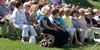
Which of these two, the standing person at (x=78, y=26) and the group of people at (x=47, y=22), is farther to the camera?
the standing person at (x=78, y=26)

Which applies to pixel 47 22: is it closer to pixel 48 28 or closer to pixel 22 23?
pixel 48 28

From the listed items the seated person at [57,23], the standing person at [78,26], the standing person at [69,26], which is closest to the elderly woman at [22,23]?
the seated person at [57,23]

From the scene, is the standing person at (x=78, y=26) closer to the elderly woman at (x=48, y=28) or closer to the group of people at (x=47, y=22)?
the group of people at (x=47, y=22)

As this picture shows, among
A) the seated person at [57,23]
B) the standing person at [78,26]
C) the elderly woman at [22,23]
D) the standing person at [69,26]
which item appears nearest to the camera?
the elderly woman at [22,23]

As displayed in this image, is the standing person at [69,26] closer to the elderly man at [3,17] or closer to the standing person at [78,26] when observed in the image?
the standing person at [78,26]

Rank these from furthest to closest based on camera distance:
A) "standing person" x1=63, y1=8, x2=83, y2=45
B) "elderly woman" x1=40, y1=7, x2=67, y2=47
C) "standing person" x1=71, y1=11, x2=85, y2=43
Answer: "standing person" x1=71, y1=11, x2=85, y2=43 < "standing person" x1=63, y1=8, x2=83, y2=45 < "elderly woman" x1=40, y1=7, x2=67, y2=47

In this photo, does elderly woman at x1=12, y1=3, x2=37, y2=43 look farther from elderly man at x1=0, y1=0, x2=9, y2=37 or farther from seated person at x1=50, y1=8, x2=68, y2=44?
seated person at x1=50, y1=8, x2=68, y2=44

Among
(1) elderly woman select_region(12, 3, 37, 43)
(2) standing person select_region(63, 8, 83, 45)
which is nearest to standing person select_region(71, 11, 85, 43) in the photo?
(2) standing person select_region(63, 8, 83, 45)

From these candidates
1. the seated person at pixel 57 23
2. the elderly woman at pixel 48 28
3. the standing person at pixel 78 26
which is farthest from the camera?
the standing person at pixel 78 26

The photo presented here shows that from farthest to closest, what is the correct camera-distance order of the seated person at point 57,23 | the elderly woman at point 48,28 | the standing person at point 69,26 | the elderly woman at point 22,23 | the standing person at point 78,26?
1. the standing person at point 78,26
2. the standing person at point 69,26
3. the seated person at point 57,23
4. the elderly woman at point 48,28
5. the elderly woman at point 22,23

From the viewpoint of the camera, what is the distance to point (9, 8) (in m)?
10.7

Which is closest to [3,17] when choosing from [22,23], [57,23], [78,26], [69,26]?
[22,23]

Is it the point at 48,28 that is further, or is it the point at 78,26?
the point at 78,26

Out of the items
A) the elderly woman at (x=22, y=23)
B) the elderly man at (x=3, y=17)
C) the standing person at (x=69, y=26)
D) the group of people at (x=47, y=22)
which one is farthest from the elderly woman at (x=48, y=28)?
the elderly man at (x=3, y=17)
